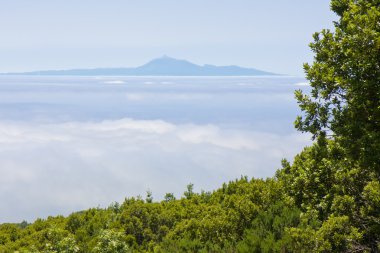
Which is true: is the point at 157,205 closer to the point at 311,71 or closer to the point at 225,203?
the point at 225,203

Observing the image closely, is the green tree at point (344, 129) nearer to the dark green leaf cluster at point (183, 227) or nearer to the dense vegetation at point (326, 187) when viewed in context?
the dense vegetation at point (326, 187)

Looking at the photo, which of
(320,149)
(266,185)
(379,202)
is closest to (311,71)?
(320,149)

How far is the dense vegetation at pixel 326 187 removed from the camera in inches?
477

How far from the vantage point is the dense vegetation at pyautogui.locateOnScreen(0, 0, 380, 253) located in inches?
477

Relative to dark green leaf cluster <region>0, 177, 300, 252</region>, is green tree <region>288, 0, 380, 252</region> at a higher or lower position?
higher

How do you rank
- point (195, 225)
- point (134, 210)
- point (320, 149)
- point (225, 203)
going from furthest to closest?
point (134, 210) < point (225, 203) < point (195, 225) < point (320, 149)

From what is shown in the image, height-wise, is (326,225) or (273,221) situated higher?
(326,225)

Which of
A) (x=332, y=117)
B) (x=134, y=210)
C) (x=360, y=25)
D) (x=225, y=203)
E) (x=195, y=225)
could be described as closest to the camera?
(x=360, y=25)

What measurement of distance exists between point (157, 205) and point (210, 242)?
32.1 feet

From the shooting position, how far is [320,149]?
1502 centimetres

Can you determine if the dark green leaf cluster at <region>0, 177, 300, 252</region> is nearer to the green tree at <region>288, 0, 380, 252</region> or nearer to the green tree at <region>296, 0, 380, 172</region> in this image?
the green tree at <region>288, 0, 380, 252</region>

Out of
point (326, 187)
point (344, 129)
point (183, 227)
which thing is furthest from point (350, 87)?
point (183, 227)

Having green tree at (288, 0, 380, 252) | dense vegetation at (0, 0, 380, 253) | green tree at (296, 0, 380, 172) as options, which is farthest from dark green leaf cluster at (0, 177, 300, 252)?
green tree at (296, 0, 380, 172)

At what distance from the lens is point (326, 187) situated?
55.2 feet
